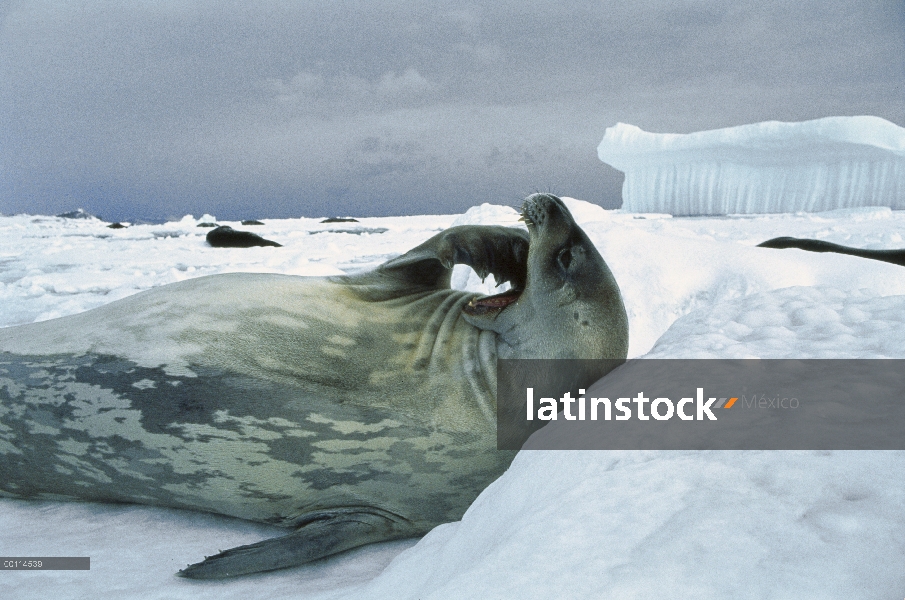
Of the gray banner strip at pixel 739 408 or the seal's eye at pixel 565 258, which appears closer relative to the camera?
the gray banner strip at pixel 739 408

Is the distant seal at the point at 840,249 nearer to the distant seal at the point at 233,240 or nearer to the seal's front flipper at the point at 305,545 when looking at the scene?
the seal's front flipper at the point at 305,545

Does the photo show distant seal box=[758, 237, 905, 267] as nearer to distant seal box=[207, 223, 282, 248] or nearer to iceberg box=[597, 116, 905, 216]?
distant seal box=[207, 223, 282, 248]

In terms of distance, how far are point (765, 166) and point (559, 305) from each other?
1012 cm

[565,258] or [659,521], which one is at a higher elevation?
[565,258]

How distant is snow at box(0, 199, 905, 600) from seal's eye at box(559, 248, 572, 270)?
0.22 m

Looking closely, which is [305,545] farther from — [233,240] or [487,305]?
[233,240]

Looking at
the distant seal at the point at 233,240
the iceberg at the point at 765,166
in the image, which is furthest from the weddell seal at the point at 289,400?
the iceberg at the point at 765,166

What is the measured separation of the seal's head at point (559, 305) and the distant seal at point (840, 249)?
150 cm

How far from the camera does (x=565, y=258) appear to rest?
4.02 ft

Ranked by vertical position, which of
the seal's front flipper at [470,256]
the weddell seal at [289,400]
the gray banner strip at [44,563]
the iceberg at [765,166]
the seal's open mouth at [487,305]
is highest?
the iceberg at [765,166]

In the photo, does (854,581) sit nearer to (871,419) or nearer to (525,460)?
(871,419)

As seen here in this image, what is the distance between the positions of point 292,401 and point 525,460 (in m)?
0.44

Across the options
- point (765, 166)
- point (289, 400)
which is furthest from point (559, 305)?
point (765, 166)

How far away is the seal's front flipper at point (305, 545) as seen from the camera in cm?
99
